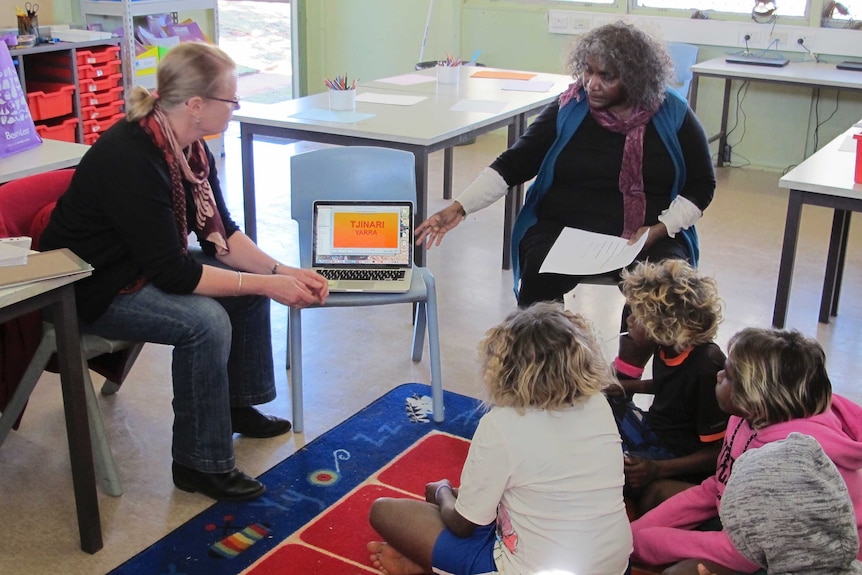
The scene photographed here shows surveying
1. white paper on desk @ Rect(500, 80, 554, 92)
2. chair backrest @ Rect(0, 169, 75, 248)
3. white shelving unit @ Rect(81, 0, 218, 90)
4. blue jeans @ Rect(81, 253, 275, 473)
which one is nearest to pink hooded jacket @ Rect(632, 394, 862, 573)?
blue jeans @ Rect(81, 253, 275, 473)

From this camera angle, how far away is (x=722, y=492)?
1959 mm

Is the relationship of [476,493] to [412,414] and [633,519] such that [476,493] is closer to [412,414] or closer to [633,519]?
[633,519]

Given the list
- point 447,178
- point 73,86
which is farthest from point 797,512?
point 73,86

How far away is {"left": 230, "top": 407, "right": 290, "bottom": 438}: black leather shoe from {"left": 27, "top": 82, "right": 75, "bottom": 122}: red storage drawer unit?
2.47 m

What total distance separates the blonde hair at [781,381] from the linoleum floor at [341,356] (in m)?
1.29

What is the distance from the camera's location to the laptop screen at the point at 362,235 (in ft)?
9.28

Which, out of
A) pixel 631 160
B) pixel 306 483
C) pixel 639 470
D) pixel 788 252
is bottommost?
pixel 306 483

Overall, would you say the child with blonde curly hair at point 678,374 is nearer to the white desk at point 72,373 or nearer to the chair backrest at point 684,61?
the white desk at point 72,373

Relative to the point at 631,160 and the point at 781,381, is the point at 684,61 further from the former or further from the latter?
the point at 781,381

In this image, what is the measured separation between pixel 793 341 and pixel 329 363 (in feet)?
5.63

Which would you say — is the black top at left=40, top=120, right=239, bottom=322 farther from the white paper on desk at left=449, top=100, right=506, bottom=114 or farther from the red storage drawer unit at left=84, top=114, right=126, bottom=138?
the red storage drawer unit at left=84, top=114, right=126, bottom=138

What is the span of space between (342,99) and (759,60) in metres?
2.90

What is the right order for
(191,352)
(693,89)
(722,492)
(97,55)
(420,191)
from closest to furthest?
1. (722,492)
2. (191,352)
3. (420,191)
4. (97,55)
5. (693,89)

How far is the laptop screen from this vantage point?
2828mm
